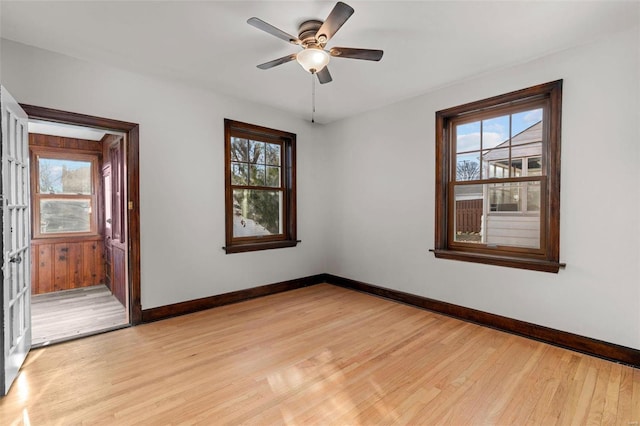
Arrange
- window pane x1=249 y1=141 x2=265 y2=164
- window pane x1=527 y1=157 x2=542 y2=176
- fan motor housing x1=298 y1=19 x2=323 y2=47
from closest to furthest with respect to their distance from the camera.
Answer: fan motor housing x1=298 y1=19 x2=323 y2=47, window pane x1=527 y1=157 x2=542 y2=176, window pane x1=249 y1=141 x2=265 y2=164

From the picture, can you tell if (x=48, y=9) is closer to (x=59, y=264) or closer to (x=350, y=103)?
(x=350, y=103)

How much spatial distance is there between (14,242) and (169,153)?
5.19ft

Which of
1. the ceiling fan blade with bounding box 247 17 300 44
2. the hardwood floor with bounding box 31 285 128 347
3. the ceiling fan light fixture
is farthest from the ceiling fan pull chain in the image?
the hardwood floor with bounding box 31 285 128 347

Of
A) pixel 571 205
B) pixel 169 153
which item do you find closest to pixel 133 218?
pixel 169 153

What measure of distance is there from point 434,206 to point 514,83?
1.48m

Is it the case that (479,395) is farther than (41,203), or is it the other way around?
(41,203)

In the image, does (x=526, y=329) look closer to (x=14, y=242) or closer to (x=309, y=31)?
(x=309, y=31)

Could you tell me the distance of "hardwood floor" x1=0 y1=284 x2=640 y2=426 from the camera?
1852 millimetres

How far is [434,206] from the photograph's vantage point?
12.1ft

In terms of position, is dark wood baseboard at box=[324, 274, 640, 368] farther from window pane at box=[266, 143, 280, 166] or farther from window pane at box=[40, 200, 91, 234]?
window pane at box=[40, 200, 91, 234]

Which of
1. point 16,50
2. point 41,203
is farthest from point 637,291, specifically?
point 41,203

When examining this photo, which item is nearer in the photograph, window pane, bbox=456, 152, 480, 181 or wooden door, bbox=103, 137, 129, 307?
window pane, bbox=456, 152, 480, 181

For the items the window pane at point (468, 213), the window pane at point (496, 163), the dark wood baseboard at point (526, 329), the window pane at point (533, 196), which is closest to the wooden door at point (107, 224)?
the dark wood baseboard at point (526, 329)

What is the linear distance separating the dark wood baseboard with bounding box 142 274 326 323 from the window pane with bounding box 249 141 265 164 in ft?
5.93
